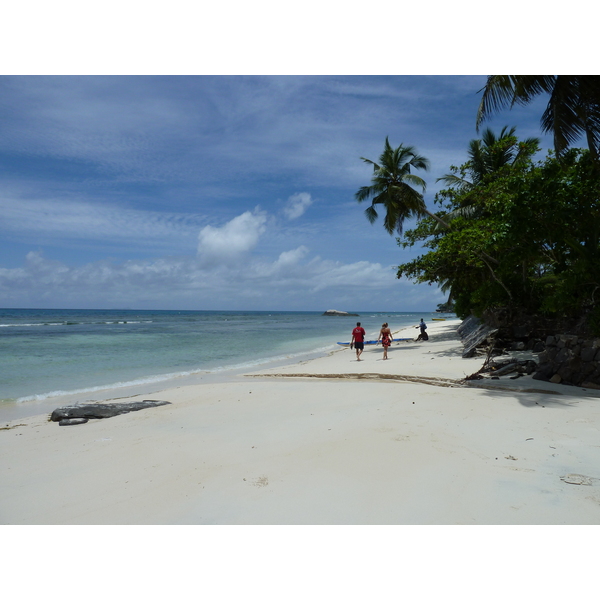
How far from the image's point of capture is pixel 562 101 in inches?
387

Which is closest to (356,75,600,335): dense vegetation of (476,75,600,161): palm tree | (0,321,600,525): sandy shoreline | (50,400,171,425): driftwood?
(476,75,600,161): palm tree

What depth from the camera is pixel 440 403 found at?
6371 millimetres

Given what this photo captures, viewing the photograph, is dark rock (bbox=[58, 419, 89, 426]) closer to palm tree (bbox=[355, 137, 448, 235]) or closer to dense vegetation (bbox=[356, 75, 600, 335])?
dense vegetation (bbox=[356, 75, 600, 335])

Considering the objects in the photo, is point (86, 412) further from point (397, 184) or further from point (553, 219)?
Result: point (397, 184)

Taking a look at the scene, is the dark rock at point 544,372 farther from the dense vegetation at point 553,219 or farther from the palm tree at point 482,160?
the palm tree at point 482,160

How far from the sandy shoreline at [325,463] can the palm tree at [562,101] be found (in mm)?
7033

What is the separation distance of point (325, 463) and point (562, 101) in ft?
35.9

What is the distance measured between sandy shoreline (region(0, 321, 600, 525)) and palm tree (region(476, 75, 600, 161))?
7033 mm

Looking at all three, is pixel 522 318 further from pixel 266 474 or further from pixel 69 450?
pixel 69 450

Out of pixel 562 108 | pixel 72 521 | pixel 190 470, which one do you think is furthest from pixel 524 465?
pixel 562 108

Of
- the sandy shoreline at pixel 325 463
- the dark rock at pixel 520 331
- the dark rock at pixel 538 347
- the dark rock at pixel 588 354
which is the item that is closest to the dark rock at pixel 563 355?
the dark rock at pixel 588 354

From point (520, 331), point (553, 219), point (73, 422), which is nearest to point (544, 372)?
point (553, 219)

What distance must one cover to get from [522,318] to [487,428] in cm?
932

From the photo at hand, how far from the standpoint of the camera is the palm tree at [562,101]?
31.2ft
